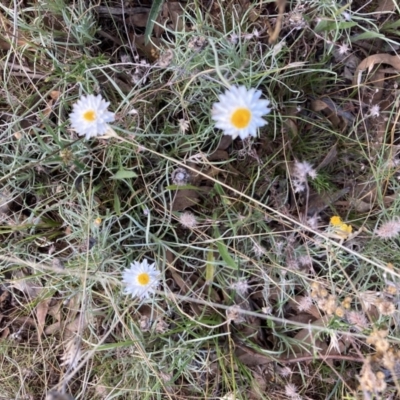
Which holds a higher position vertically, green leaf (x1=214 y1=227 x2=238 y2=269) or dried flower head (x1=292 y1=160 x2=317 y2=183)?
dried flower head (x1=292 y1=160 x2=317 y2=183)

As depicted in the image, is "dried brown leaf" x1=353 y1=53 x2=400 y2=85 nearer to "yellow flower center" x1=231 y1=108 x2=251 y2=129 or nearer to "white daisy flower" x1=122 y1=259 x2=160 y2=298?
"yellow flower center" x1=231 y1=108 x2=251 y2=129

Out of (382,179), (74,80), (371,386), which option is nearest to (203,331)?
(371,386)

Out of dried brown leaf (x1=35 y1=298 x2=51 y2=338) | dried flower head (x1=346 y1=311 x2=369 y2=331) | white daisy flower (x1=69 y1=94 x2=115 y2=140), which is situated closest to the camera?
white daisy flower (x1=69 y1=94 x2=115 y2=140)

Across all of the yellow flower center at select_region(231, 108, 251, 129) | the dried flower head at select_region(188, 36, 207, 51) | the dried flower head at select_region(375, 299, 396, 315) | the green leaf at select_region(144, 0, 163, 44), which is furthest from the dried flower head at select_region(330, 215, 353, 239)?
the green leaf at select_region(144, 0, 163, 44)

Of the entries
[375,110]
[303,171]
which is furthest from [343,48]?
[303,171]

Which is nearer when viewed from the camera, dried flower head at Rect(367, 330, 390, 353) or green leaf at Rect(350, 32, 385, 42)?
dried flower head at Rect(367, 330, 390, 353)

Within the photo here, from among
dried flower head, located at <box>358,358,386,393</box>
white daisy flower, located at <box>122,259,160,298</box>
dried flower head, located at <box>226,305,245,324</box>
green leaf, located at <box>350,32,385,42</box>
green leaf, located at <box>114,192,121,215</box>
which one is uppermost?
green leaf, located at <box>350,32,385,42</box>

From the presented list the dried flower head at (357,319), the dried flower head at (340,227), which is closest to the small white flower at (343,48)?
the dried flower head at (340,227)
